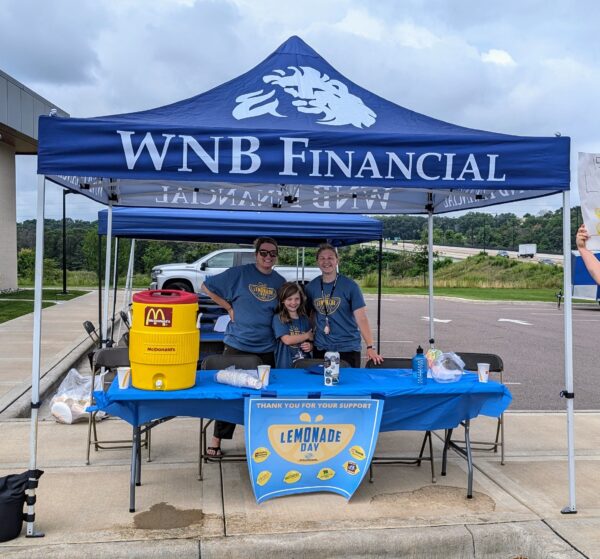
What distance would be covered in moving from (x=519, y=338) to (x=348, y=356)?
34.5 ft

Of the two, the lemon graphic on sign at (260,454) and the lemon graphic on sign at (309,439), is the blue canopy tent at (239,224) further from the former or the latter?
the lemon graphic on sign at (260,454)

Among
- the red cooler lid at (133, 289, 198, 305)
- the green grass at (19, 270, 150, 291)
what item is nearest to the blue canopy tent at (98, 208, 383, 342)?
the red cooler lid at (133, 289, 198, 305)

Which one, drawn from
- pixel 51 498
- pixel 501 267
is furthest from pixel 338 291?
pixel 501 267

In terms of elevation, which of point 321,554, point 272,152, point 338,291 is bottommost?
point 321,554

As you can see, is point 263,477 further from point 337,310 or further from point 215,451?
point 337,310

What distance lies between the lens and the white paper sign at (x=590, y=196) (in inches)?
160

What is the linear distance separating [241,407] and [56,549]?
4.47 feet

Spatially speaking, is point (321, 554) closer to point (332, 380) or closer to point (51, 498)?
point (332, 380)

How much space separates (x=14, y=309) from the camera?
17750 millimetres

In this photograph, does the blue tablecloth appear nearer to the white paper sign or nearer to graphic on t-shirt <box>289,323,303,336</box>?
graphic on t-shirt <box>289,323,303,336</box>

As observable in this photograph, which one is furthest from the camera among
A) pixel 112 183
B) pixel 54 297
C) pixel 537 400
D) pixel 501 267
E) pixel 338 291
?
pixel 501 267

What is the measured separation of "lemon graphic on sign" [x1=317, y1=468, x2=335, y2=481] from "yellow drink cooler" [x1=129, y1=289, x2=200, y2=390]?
1083 millimetres

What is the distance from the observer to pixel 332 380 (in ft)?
14.4

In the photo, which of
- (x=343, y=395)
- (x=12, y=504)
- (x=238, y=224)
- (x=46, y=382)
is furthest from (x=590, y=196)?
(x=46, y=382)
